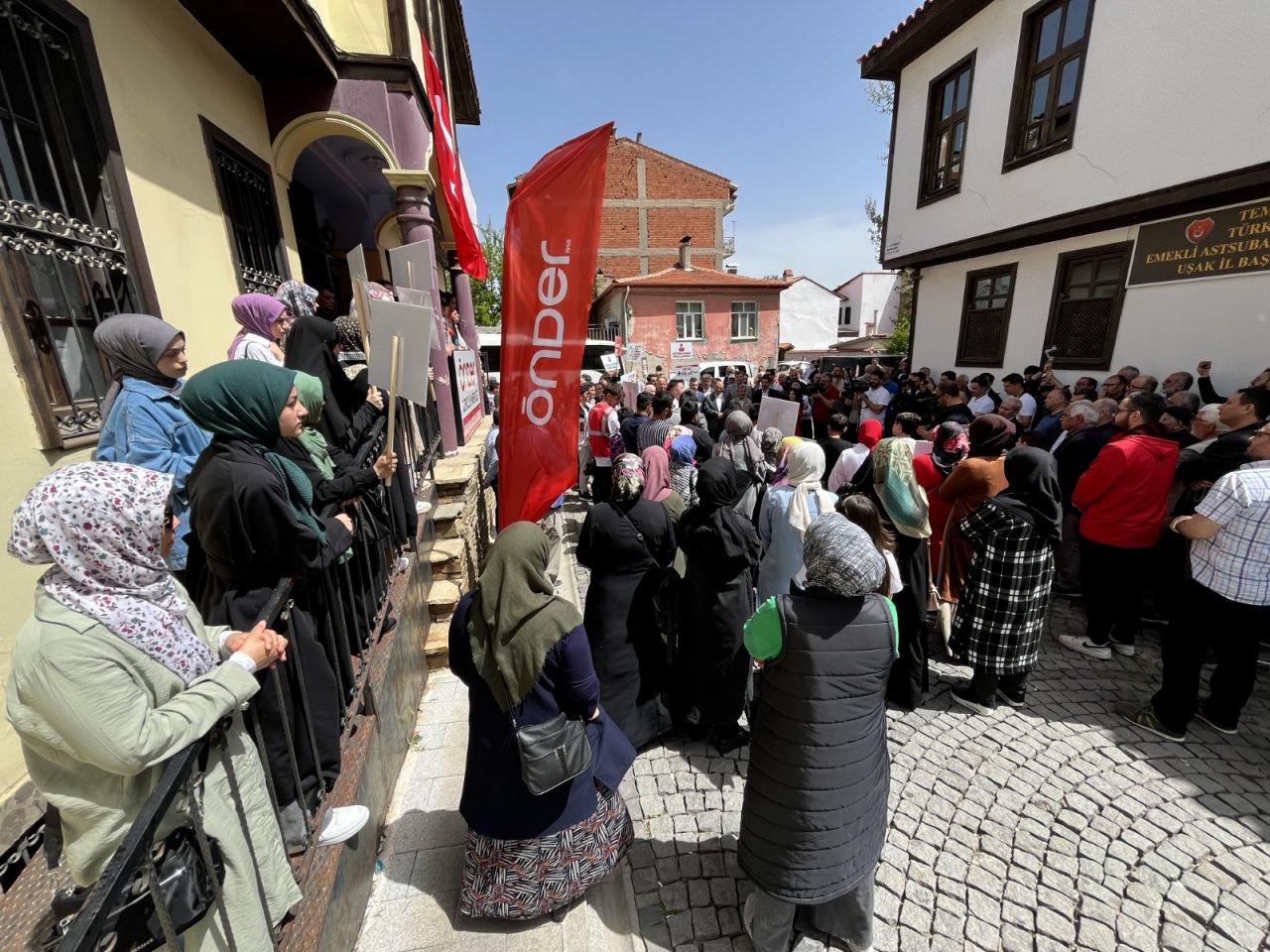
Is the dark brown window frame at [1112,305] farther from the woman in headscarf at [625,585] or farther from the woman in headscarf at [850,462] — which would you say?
the woman in headscarf at [625,585]

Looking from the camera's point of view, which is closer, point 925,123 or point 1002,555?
point 1002,555

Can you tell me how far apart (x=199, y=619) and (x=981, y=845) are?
3673 millimetres

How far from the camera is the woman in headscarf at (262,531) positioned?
1.84 metres

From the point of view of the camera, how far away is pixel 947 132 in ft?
32.2

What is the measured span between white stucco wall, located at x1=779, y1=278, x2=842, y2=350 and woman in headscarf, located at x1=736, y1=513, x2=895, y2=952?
4020cm

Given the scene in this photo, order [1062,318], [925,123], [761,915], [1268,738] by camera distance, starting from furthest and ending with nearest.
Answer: [925,123] → [1062,318] → [1268,738] → [761,915]

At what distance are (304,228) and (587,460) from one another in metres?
5.16

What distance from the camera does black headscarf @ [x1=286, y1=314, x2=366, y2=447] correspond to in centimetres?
317

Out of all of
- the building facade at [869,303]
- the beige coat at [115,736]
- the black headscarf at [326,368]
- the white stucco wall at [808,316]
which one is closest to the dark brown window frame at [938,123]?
the black headscarf at [326,368]

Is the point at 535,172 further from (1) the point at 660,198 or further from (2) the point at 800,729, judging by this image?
(1) the point at 660,198

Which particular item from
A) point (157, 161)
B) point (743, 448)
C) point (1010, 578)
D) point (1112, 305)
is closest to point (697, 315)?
point (1112, 305)

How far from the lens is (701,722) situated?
3498 mm

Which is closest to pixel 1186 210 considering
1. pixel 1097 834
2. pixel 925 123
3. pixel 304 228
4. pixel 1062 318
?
pixel 1062 318

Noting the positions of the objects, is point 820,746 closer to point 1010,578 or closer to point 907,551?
point 907,551
